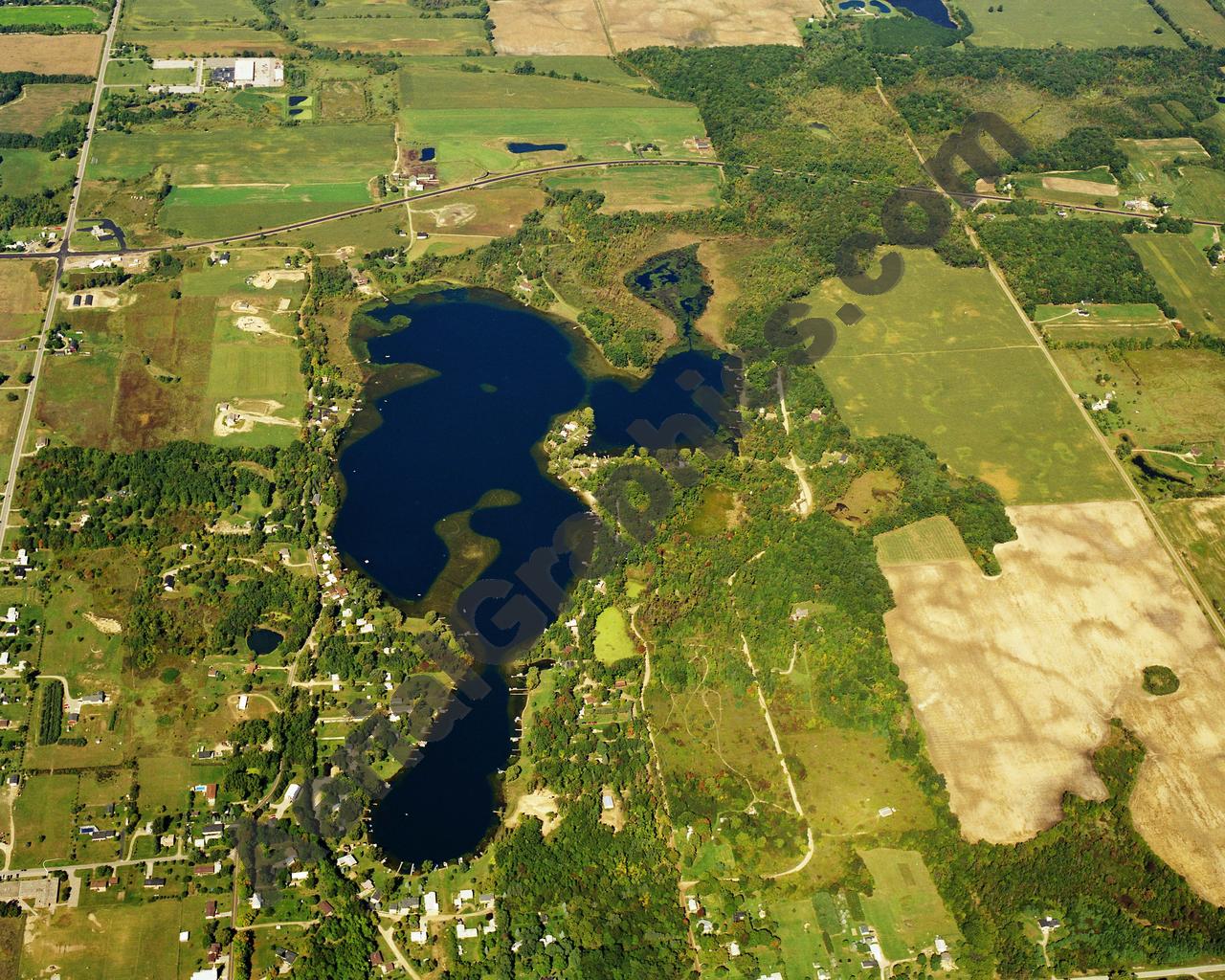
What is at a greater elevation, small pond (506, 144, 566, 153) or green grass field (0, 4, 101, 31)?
green grass field (0, 4, 101, 31)

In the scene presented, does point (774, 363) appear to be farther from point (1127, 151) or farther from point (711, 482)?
point (1127, 151)

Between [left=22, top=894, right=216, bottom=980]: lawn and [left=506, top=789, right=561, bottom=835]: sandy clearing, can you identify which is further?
[left=506, top=789, right=561, bottom=835]: sandy clearing

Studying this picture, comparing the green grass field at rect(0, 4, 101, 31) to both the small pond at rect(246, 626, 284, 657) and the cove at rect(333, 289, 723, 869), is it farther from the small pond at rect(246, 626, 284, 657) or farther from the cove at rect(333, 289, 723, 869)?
the small pond at rect(246, 626, 284, 657)

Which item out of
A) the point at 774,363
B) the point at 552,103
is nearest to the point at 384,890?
the point at 774,363

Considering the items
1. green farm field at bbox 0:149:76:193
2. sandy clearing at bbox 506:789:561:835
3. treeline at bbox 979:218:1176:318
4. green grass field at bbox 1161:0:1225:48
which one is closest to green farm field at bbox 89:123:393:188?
green farm field at bbox 0:149:76:193

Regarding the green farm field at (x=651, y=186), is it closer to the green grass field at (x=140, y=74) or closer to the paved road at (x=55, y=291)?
the green grass field at (x=140, y=74)

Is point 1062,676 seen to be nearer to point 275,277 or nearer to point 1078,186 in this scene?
point 1078,186

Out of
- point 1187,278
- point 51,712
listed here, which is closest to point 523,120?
point 1187,278

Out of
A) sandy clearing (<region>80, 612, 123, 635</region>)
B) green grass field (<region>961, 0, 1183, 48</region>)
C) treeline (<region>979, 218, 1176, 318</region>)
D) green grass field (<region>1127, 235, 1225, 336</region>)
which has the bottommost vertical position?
sandy clearing (<region>80, 612, 123, 635</region>)
